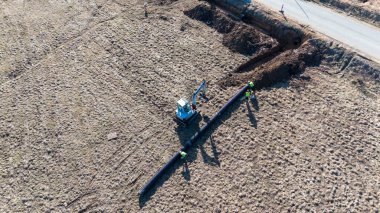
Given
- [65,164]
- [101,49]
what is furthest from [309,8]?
[65,164]

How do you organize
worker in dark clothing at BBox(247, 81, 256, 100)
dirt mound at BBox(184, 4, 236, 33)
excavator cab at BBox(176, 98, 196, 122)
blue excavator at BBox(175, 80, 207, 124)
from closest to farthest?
blue excavator at BBox(175, 80, 207, 124)
excavator cab at BBox(176, 98, 196, 122)
worker in dark clothing at BBox(247, 81, 256, 100)
dirt mound at BBox(184, 4, 236, 33)

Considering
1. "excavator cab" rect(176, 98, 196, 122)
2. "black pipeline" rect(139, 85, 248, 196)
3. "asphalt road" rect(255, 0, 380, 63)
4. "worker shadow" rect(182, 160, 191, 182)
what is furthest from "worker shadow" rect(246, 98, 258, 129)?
"asphalt road" rect(255, 0, 380, 63)

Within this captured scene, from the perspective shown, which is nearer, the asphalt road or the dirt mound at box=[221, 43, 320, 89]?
the dirt mound at box=[221, 43, 320, 89]

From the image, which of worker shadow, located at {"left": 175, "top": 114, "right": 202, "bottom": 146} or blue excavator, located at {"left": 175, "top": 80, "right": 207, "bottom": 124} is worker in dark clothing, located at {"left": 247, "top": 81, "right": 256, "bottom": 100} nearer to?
blue excavator, located at {"left": 175, "top": 80, "right": 207, "bottom": 124}

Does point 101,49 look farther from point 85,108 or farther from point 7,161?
point 7,161

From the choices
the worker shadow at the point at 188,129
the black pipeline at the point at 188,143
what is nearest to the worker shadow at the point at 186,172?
the black pipeline at the point at 188,143

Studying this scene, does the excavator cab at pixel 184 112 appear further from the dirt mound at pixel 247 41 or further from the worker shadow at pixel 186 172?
the dirt mound at pixel 247 41
